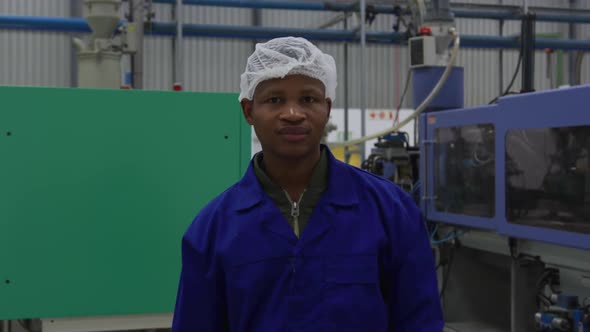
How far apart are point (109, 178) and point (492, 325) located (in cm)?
205

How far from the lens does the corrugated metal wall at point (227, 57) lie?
23.4 feet

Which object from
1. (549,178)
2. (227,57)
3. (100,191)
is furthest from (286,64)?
(227,57)

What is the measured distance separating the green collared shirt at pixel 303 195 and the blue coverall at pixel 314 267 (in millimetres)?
14

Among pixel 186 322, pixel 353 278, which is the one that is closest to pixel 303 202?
pixel 353 278

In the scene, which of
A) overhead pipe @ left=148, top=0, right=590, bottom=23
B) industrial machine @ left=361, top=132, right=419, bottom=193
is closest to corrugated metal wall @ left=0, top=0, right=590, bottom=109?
overhead pipe @ left=148, top=0, right=590, bottom=23

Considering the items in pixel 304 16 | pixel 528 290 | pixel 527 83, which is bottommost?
pixel 528 290

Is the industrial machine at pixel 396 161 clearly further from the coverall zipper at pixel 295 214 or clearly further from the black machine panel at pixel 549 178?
the coverall zipper at pixel 295 214

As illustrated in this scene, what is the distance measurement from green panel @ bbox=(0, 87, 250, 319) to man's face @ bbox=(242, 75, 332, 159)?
32.2 inches

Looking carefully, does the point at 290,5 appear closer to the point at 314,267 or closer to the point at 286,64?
the point at 286,64

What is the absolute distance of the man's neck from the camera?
1.16 m

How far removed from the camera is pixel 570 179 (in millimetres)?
2305

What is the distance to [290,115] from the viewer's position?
1.09 meters

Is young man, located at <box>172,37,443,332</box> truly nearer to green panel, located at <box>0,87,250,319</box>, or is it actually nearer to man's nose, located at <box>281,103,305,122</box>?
man's nose, located at <box>281,103,305,122</box>

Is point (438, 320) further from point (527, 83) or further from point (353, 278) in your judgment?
point (527, 83)
